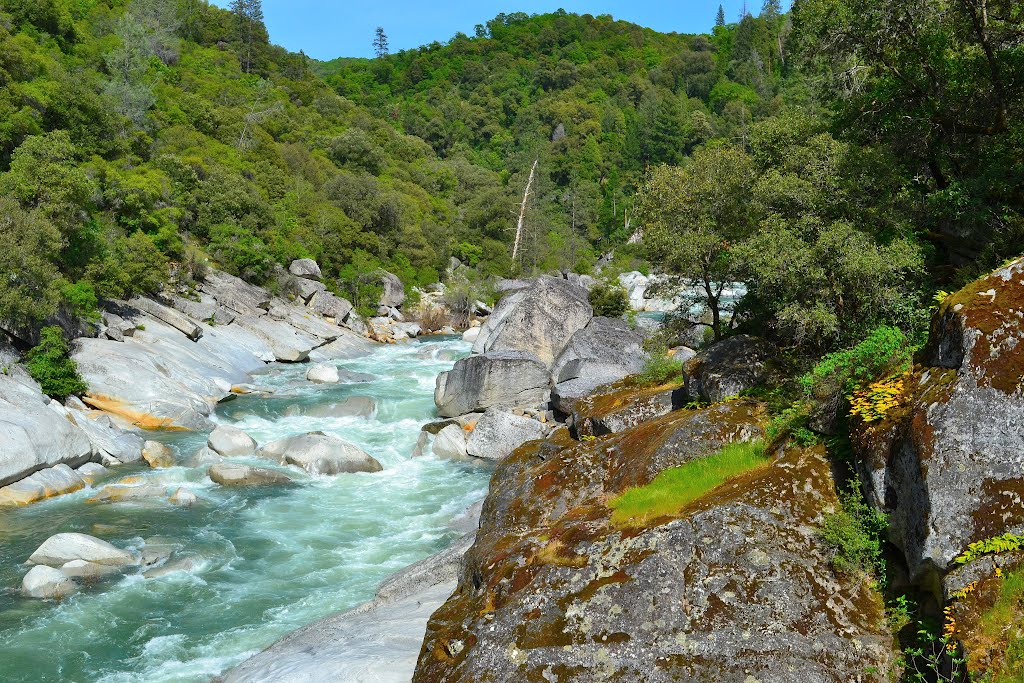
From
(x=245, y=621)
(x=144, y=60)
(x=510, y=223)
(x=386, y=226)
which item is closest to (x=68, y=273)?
(x=245, y=621)

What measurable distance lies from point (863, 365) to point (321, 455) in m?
15.0

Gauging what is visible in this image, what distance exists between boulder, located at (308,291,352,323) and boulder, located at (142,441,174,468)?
24.4 meters

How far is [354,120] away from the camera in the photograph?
3334 inches

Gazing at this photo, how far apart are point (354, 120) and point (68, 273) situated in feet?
208

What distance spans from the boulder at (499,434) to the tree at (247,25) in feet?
298

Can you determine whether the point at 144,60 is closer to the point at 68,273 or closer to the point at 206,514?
the point at 68,273

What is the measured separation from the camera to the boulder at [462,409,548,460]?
2095cm

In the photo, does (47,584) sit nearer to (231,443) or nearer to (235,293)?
(231,443)

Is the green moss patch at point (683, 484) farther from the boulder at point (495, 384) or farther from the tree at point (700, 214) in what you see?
the boulder at point (495, 384)

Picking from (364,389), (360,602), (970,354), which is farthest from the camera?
(364,389)

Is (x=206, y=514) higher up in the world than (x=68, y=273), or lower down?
lower down

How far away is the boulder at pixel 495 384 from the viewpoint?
980 inches

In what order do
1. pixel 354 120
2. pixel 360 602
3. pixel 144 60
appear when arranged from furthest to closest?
pixel 354 120, pixel 144 60, pixel 360 602

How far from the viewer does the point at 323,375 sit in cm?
3075
